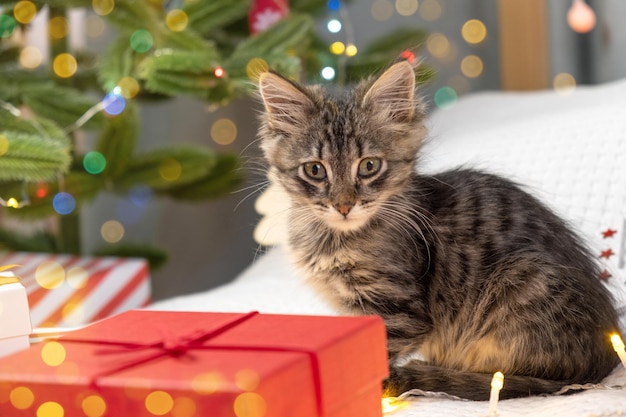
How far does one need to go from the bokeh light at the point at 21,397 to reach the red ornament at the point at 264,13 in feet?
4.92

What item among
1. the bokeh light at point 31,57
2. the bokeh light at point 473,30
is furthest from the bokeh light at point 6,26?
the bokeh light at point 473,30

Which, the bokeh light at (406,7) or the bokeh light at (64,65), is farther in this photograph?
the bokeh light at (406,7)

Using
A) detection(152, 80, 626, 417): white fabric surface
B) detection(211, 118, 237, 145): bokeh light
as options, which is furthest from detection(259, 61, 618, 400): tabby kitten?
detection(211, 118, 237, 145): bokeh light

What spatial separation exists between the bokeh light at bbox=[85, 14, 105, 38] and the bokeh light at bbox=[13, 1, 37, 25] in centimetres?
84

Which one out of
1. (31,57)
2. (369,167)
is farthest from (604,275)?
(31,57)

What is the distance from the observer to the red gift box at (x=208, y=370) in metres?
0.92

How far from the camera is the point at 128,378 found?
37.3 inches

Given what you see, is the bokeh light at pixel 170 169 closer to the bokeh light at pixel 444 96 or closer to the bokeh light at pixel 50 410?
the bokeh light at pixel 444 96

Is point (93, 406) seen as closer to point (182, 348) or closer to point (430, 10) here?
point (182, 348)

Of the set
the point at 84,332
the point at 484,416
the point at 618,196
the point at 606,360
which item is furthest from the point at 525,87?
the point at 84,332

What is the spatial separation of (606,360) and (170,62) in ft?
3.67

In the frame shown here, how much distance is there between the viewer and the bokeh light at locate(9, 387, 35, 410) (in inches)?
39.1

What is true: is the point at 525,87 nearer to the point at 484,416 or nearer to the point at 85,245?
the point at 85,245

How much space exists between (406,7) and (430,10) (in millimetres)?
89
